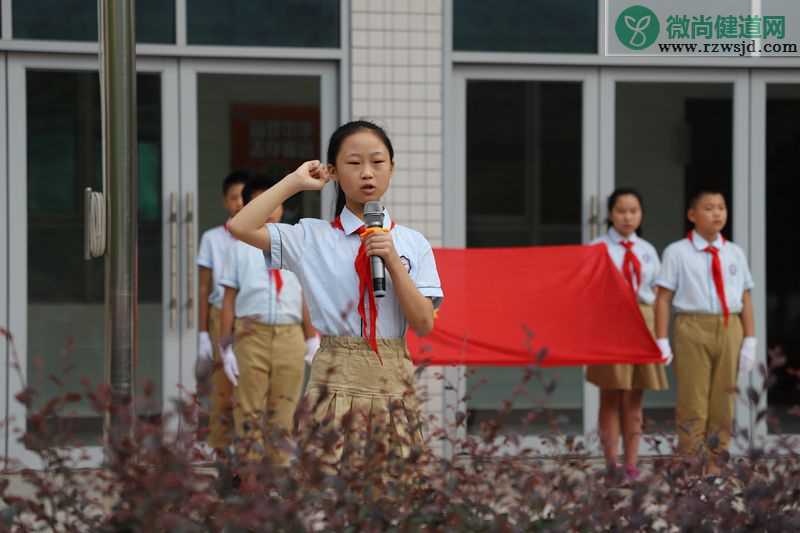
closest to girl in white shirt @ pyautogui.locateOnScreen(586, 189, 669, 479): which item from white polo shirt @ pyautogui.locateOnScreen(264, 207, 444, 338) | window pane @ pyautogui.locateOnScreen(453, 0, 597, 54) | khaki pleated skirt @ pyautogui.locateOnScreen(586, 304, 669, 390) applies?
khaki pleated skirt @ pyautogui.locateOnScreen(586, 304, 669, 390)

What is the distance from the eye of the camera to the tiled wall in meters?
7.86

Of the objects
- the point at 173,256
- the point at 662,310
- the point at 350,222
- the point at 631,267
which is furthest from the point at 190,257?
the point at 350,222

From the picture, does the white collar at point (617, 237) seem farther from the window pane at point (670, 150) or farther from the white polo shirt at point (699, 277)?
the window pane at point (670, 150)

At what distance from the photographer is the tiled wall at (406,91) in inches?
309

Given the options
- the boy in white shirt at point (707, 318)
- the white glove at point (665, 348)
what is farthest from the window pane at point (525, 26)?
the white glove at point (665, 348)

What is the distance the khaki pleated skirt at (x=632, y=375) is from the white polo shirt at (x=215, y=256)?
2152 mm

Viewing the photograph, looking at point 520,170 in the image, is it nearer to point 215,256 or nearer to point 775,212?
point 775,212

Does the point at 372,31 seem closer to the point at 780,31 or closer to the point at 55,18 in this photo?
the point at 55,18

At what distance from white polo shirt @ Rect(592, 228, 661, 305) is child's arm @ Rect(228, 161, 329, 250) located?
11.8 feet

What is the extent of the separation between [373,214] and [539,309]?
306cm

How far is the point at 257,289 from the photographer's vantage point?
22.9ft

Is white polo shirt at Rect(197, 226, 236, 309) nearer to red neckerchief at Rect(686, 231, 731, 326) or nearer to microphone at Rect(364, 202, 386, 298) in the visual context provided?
red neckerchief at Rect(686, 231, 731, 326)

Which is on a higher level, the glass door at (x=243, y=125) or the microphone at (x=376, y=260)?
the glass door at (x=243, y=125)

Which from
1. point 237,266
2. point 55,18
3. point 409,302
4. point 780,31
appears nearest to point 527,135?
point 780,31
